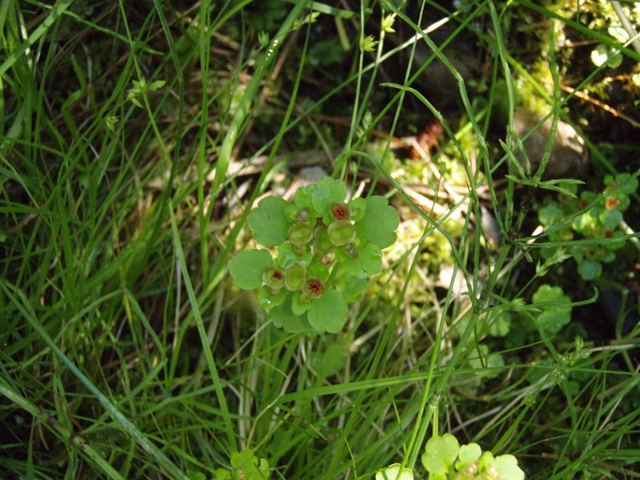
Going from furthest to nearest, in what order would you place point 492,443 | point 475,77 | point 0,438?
1. point 475,77
2. point 492,443
3. point 0,438

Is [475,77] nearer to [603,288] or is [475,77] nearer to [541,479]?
[603,288]

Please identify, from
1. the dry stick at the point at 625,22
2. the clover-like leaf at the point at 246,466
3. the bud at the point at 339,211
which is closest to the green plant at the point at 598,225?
the dry stick at the point at 625,22

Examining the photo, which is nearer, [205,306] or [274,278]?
[274,278]

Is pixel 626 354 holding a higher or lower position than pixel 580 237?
lower

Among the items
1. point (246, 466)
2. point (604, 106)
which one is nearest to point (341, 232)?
point (246, 466)

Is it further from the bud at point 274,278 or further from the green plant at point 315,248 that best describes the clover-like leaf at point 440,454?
the bud at point 274,278

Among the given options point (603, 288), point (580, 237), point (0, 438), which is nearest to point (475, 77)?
point (580, 237)

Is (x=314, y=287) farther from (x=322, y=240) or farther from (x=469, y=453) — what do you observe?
(x=469, y=453)
